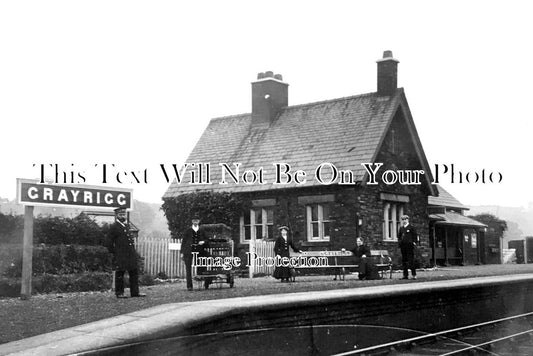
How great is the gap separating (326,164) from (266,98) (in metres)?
6.00

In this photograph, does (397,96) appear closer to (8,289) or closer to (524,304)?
(524,304)

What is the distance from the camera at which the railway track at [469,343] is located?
11484 mm

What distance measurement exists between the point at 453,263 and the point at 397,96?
11339 mm

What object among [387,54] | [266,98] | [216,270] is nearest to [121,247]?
[216,270]

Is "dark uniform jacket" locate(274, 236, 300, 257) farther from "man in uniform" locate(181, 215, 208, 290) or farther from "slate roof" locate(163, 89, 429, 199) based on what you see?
"slate roof" locate(163, 89, 429, 199)

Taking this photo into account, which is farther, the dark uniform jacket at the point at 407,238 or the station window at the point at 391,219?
the station window at the point at 391,219

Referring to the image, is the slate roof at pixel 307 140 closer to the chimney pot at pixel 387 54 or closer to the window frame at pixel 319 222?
the window frame at pixel 319 222

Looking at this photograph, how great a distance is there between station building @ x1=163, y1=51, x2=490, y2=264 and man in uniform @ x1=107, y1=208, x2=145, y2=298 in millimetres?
14239

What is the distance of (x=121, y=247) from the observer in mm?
12984

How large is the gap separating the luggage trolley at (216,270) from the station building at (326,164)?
10690 mm

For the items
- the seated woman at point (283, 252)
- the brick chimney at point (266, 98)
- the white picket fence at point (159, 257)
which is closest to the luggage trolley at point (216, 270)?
the seated woman at point (283, 252)

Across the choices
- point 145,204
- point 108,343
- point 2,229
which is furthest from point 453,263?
point 145,204

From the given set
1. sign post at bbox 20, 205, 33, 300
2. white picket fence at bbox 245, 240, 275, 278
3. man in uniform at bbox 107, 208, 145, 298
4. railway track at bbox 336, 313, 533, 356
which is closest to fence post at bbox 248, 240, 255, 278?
white picket fence at bbox 245, 240, 275, 278

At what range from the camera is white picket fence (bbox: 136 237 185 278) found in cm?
2283
